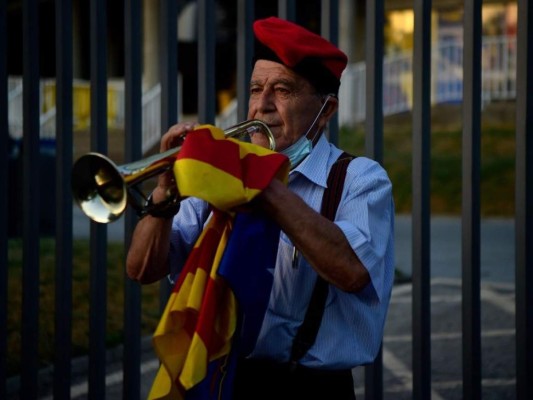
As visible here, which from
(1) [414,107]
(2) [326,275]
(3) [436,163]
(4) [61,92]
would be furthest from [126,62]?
(3) [436,163]

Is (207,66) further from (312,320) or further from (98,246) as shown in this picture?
(312,320)

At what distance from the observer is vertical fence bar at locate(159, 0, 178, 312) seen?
3383mm

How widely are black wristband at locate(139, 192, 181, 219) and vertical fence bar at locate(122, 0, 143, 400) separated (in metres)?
1.00

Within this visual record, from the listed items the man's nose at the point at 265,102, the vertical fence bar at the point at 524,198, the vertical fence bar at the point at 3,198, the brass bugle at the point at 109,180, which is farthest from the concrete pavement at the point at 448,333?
the brass bugle at the point at 109,180

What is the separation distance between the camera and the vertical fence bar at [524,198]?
3166 mm

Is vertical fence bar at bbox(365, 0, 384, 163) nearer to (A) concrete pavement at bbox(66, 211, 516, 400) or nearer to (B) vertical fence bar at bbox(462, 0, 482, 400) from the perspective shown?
(B) vertical fence bar at bbox(462, 0, 482, 400)

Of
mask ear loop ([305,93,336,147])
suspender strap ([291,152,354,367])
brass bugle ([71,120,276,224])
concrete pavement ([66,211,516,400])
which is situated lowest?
concrete pavement ([66,211,516,400])

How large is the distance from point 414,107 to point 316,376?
3.48ft

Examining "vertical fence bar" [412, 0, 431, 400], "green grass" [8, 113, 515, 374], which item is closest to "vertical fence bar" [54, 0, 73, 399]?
"vertical fence bar" [412, 0, 431, 400]

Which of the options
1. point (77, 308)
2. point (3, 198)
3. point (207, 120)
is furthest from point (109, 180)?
point (77, 308)

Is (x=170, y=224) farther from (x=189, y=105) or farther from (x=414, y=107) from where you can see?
(x=189, y=105)

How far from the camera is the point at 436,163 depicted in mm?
15594

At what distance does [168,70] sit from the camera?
3.39 metres

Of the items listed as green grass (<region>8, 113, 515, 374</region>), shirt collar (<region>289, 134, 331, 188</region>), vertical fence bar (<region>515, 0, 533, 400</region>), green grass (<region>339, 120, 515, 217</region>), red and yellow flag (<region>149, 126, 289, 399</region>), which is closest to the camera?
red and yellow flag (<region>149, 126, 289, 399</region>)
